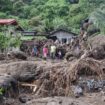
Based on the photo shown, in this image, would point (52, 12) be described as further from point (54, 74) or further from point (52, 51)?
point (54, 74)

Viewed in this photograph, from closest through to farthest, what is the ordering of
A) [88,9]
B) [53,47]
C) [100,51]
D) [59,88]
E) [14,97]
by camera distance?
[14,97] < [59,88] < [100,51] < [53,47] < [88,9]

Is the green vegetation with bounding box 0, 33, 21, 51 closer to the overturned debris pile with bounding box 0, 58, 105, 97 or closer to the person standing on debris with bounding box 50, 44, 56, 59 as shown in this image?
the person standing on debris with bounding box 50, 44, 56, 59

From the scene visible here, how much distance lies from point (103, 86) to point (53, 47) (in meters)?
13.4

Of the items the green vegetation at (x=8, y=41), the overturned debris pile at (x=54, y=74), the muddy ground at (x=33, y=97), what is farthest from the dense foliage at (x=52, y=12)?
the overturned debris pile at (x=54, y=74)

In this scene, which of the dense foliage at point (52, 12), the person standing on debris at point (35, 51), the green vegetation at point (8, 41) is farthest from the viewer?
the dense foliage at point (52, 12)

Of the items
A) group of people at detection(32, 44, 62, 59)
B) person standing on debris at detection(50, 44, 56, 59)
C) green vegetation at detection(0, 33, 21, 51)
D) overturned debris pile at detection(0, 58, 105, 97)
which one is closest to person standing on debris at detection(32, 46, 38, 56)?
group of people at detection(32, 44, 62, 59)

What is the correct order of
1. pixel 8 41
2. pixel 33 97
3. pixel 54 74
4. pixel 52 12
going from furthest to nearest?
pixel 52 12
pixel 8 41
pixel 54 74
pixel 33 97

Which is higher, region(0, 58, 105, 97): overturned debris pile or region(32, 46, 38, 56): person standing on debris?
region(0, 58, 105, 97): overturned debris pile

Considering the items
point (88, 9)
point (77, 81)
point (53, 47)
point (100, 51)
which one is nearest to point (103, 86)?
point (77, 81)

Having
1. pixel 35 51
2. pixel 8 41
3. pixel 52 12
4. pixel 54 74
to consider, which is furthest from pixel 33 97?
pixel 52 12

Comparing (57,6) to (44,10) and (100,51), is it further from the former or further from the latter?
(100,51)

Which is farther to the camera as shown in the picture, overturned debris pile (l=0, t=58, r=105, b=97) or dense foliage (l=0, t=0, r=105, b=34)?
dense foliage (l=0, t=0, r=105, b=34)

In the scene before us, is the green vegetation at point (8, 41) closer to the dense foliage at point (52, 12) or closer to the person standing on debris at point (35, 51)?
the person standing on debris at point (35, 51)

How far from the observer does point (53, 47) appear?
103 ft
